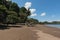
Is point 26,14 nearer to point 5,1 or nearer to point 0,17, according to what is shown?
point 5,1

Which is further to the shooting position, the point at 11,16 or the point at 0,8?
the point at 11,16

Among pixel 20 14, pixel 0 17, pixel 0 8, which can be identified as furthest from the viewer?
pixel 20 14

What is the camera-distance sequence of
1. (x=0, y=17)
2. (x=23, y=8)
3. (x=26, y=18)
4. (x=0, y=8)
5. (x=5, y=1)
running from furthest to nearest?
1. (x=23, y=8)
2. (x=26, y=18)
3. (x=5, y=1)
4. (x=0, y=17)
5. (x=0, y=8)

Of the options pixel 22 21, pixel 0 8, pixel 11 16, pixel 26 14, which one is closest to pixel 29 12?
pixel 26 14

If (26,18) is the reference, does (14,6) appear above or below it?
above

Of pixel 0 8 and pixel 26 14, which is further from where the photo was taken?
pixel 26 14

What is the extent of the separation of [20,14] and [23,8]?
11315 millimetres

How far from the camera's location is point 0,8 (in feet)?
94.5

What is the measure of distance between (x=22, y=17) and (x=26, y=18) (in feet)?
11.2

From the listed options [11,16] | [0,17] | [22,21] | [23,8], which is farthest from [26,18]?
[0,17]

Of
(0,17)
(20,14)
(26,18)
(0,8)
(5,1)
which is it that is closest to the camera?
(0,8)

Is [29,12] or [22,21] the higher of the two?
[29,12]

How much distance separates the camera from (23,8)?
81.5 meters

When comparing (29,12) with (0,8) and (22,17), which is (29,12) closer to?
(22,17)
